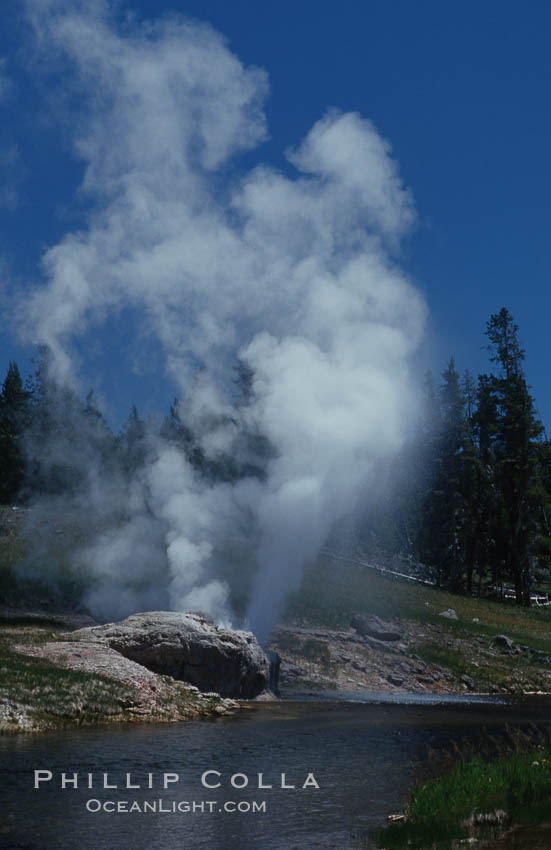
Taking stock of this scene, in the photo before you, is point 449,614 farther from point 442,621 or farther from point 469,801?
point 469,801

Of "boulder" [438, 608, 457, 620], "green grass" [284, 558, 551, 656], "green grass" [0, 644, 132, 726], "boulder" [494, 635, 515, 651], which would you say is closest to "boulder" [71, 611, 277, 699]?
"green grass" [0, 644, 132, 726]

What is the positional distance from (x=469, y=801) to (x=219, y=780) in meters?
6.04

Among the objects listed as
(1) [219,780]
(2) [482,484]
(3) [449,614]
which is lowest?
(1) [219,780]

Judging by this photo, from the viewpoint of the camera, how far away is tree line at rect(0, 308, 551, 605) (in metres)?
81.3

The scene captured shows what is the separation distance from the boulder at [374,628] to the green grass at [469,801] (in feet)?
130

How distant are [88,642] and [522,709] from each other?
69.7ft

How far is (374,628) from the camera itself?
56.2 m

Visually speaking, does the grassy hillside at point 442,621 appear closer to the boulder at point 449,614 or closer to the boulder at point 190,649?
the boulder at point 449,614

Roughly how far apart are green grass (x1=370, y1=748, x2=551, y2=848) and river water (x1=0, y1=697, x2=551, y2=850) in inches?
33.6

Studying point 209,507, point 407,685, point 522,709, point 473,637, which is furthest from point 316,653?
point 473,637

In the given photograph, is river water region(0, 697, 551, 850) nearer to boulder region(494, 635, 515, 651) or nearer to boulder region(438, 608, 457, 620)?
boulder region(494, 635, 515, 651)

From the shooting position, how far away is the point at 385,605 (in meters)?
67.0

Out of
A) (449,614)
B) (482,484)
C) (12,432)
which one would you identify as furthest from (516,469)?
(12,432)

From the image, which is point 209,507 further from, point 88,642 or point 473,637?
point 473,637
